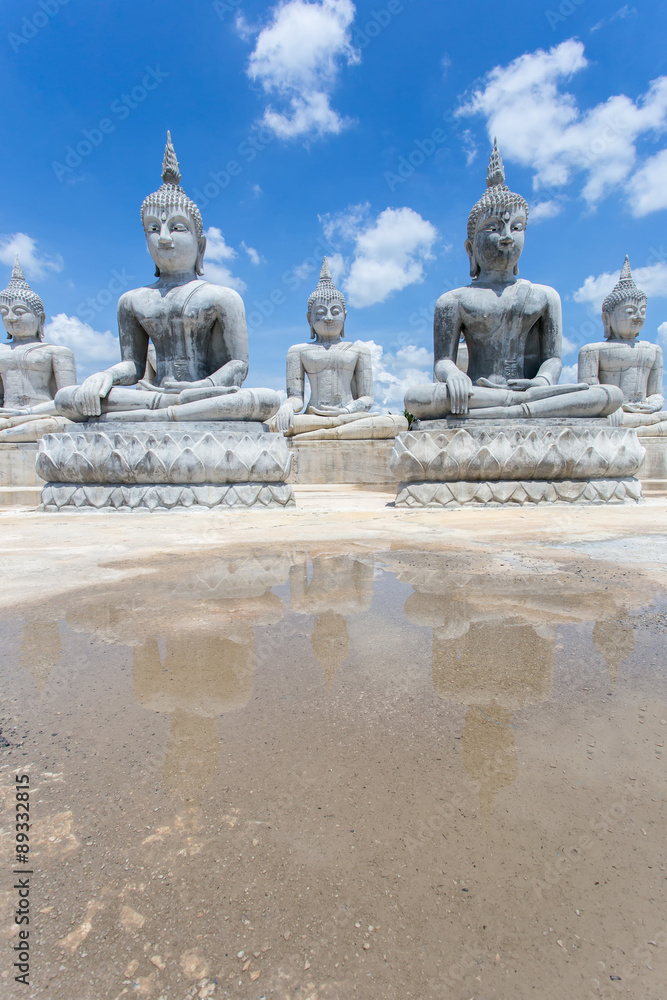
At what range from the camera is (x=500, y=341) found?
17.7 ft

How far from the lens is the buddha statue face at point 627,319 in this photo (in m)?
9.49

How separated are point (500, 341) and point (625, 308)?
586 centimetres

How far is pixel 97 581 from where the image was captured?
6.16 ft

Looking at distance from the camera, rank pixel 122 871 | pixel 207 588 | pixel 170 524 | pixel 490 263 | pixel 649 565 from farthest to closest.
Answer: pixel 490 263
pixel 170 524
pixel 649 565
pixel 207 588
pixel 122 871

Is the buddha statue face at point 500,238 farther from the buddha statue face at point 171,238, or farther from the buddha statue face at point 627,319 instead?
the buddha statue face at point 627,319

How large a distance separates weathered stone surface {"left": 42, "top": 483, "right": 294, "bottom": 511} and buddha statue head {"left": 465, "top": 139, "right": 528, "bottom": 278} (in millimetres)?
3179

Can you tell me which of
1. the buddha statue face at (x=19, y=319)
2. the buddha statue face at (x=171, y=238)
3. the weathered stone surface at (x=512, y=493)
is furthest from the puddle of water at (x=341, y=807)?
the buddha statue face at (x=19, y=319)

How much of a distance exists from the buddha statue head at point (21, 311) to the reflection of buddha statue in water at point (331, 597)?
1046cm

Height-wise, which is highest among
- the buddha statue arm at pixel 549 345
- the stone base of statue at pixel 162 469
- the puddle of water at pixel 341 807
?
the buddha statue arm at pixel 549 345

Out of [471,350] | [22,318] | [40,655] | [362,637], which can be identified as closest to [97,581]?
[40,655]

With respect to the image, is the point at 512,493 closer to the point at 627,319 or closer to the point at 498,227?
the point at 498,227

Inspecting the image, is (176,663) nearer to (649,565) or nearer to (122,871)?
(122,871)

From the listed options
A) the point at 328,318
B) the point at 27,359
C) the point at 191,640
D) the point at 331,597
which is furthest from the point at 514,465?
the point at 27,359

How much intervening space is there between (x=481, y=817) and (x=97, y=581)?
Result: 1.60 m
